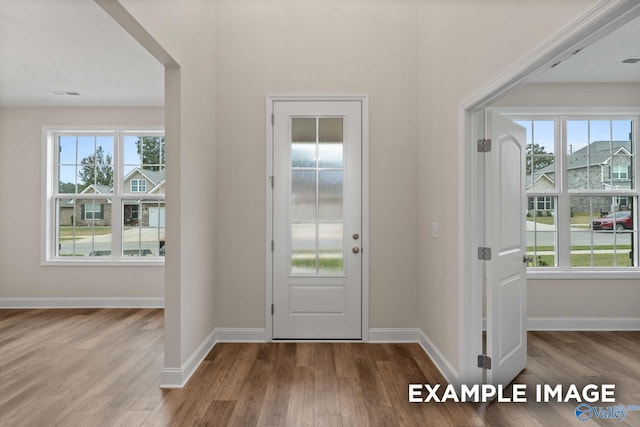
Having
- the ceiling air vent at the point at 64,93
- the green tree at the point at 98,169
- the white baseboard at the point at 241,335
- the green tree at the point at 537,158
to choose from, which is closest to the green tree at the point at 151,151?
the green tree at the point at 98,169

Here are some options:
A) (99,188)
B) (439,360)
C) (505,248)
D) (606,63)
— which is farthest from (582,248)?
(99,188)

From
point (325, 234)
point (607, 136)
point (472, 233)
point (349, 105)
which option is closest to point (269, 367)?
point (325, 234)

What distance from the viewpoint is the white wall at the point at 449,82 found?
1.89 meters

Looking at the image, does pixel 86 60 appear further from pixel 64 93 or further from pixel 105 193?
pixel 105 193

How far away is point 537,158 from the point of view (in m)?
4.24

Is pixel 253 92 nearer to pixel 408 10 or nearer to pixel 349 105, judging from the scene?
pixel 349 105

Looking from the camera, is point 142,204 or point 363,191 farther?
point 142,204

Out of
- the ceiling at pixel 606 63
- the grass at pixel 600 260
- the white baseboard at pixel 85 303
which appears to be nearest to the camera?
the ceiling at pixel 606 63

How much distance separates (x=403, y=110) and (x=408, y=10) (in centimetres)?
99

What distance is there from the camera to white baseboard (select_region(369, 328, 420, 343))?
367 cm

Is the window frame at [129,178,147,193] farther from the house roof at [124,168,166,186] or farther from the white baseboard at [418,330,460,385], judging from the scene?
the white baseboard at [418,330,460,385]

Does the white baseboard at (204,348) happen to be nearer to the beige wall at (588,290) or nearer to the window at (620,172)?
the beige wall at (588,290)

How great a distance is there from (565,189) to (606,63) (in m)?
1.33

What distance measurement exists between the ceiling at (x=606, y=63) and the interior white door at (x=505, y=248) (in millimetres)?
1166
